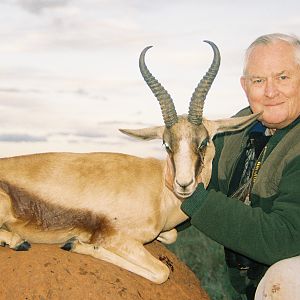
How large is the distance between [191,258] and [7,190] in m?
7.86

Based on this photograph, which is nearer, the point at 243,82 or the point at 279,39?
the point at 279,39

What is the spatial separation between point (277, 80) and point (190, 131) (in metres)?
0.99

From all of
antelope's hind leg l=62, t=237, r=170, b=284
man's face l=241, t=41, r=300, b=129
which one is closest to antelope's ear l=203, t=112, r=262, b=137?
man's face l=241, t=41, r=300, b=129

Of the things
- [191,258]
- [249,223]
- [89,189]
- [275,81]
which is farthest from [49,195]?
[191,258]

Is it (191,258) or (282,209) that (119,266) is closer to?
(282,209)

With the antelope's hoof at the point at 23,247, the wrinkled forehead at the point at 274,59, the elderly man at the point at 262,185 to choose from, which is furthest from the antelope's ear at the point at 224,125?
the antelope's hoof at the point at 23,247

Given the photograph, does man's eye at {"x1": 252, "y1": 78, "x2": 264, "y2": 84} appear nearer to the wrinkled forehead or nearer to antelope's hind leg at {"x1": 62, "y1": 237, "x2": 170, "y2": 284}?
the wrinkled forehead

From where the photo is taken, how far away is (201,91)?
6281 mm

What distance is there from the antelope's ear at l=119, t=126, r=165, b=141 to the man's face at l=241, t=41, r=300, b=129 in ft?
3.55

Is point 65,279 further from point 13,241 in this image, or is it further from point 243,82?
point 243,82

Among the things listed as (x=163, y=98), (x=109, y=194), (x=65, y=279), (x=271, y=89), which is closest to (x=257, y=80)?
(x=271, y=89)

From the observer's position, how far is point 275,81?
614 centimetres

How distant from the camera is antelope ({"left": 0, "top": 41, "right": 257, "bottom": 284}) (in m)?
6.07

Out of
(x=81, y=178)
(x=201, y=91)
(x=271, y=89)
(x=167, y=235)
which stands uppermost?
(x=271, y=89)
